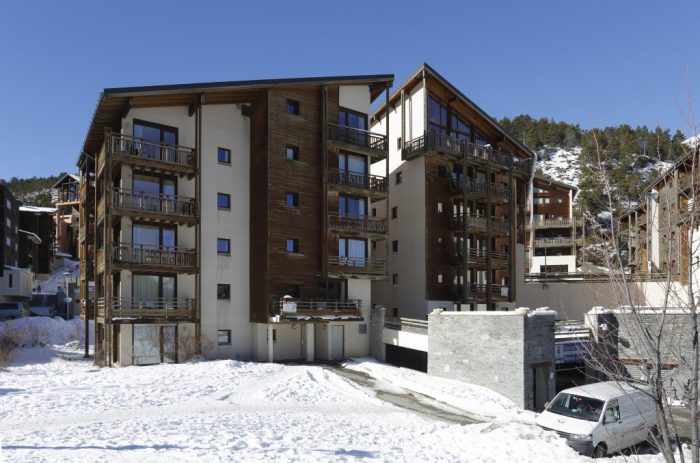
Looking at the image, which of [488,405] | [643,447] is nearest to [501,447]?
[643,447]

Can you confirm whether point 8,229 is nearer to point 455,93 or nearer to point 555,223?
point 455,93

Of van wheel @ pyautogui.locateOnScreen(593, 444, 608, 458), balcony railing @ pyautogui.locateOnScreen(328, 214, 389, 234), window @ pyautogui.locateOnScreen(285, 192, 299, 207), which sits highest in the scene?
window @ pyautogui.locateOnScreen(285, 192, 299, 207)

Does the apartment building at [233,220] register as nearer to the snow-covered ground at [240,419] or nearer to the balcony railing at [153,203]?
the balcony railing at [153,203]

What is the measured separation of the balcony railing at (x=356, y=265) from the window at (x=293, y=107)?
9432 mm

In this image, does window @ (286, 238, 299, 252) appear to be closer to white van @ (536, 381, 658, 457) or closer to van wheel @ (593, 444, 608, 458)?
white van @ (536, 381, 658, 457)

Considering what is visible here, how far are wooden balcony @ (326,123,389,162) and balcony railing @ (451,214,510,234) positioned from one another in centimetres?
797

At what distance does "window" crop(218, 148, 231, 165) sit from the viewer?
107 ft

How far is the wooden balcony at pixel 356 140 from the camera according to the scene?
111 feet

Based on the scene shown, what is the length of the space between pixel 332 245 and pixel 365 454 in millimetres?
20709

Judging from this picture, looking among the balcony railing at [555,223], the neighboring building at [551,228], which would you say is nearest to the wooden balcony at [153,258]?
the neighboring building at [551,228]

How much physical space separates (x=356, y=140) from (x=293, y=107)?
474cm

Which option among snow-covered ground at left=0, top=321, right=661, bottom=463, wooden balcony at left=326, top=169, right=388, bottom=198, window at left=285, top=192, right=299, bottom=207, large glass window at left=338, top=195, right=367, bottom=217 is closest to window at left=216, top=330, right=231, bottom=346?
snow-covered ground at left=0, top=321, right=661, bottom=463

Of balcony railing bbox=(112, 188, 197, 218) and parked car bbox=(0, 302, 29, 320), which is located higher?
Result: balcony railing bbox=(112, 188, 197, 218)

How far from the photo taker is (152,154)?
29.4 m
